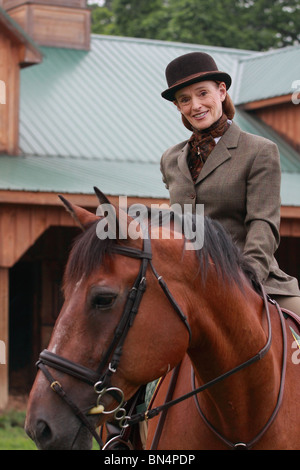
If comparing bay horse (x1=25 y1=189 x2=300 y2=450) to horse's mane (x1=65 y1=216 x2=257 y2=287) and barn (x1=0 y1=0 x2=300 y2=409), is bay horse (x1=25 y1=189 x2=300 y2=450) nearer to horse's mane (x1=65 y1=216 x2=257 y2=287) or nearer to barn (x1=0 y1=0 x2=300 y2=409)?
horse's mane (x1=65 y1=216 x2=257 y2=287)

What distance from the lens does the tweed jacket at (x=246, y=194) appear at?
3174 millimetres

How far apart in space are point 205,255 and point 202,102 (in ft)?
2.88

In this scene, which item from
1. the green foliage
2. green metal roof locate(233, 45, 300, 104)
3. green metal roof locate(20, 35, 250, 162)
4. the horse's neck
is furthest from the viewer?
the green foliage

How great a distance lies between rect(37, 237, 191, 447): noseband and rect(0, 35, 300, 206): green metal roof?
681 centimetres

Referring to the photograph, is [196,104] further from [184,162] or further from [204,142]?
[184,162]

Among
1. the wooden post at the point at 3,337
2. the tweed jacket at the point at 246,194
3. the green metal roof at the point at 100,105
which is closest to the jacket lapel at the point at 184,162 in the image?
the tweed jacket at the point at 246,194

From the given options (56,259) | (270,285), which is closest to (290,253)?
(56,259)

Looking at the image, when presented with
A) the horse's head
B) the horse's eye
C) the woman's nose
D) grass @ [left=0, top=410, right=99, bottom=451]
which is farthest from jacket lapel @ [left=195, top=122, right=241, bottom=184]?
grass @ [left=0, top=410, right=99, bottom=451]

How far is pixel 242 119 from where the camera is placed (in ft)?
48.9

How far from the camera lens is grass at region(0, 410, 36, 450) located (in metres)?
8.05

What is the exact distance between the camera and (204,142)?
3430 mm

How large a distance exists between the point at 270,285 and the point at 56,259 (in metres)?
9.98

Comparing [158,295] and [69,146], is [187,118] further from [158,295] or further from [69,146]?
[69,146]

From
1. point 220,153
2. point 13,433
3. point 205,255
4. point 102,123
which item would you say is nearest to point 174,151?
point 220,153
